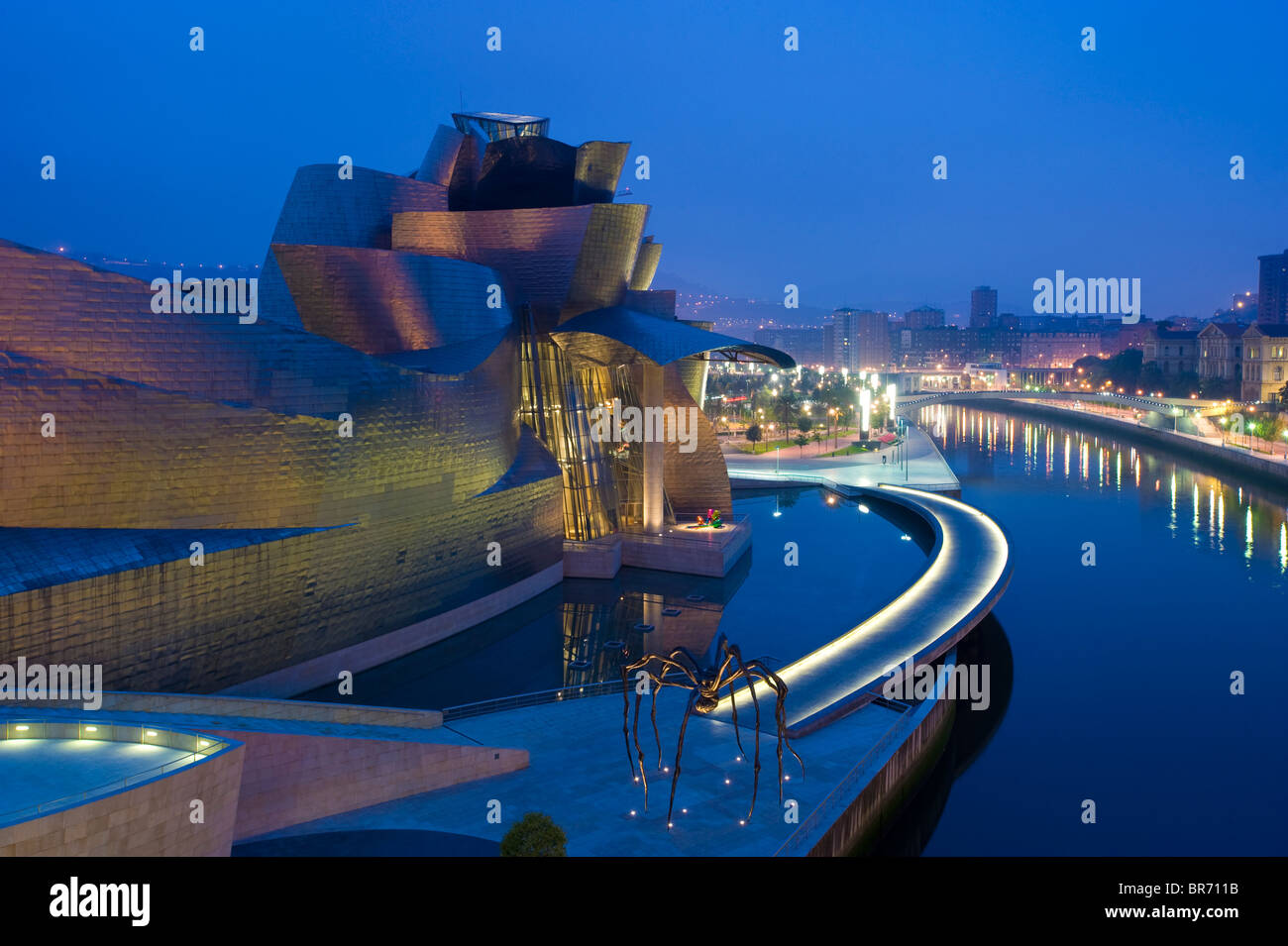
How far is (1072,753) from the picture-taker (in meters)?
17.7

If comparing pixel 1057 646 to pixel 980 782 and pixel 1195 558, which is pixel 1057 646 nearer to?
pixel 980 782

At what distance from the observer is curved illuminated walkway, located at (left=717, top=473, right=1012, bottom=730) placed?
16594 millimetres

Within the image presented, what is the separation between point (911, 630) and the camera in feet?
67.5

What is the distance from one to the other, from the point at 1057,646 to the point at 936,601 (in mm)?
3482

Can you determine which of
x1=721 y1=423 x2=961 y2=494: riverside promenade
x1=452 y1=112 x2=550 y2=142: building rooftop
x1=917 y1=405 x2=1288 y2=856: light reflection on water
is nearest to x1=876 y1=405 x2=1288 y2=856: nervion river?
x1=917 y1=405 x2=1288 y2=856: light reflection on water

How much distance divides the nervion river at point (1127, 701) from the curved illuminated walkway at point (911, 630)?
1.36 meters

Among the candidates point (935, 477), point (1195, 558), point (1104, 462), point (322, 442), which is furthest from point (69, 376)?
point (1104, 462)

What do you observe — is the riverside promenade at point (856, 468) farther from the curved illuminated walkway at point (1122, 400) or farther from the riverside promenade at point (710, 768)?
the curved illuminated walkway at point (1122, 400)

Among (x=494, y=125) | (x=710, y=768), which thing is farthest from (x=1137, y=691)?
(x=494, y=125)

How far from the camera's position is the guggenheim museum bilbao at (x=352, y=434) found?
1491 centimetres

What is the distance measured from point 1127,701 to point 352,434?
54.9 ft

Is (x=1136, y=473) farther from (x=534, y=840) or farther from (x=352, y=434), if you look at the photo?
(x=534, y=840)

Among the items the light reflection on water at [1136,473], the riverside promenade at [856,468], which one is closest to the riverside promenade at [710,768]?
the light reflection on water at [1136,473]

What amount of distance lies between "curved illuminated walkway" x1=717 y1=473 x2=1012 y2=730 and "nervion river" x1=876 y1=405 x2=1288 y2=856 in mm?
1359
